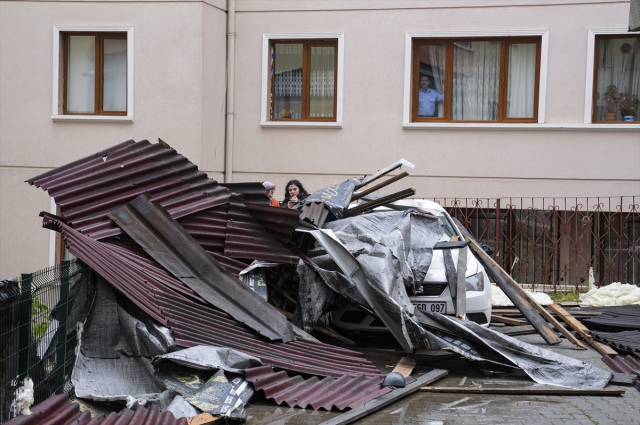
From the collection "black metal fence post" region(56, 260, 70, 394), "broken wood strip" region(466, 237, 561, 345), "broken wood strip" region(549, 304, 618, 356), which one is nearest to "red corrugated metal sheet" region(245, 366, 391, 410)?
"black metal fence post" region(56, 260, 70, 394)

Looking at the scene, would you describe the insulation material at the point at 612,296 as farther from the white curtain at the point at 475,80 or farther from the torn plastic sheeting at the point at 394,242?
the torn plastic sheeting at the point at 394,242

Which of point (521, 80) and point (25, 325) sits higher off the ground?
point (521, 80)

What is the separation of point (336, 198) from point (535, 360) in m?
3.09

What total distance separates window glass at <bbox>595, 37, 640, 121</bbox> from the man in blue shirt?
2.99 meters

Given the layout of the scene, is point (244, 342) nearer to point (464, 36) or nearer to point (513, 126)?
point (513, 126)

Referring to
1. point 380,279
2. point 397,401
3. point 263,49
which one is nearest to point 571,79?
point 263,49

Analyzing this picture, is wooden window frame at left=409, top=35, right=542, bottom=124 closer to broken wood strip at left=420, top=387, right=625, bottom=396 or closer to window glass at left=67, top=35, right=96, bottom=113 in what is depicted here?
window glass at left=67, top=35, right=96, bottom=113

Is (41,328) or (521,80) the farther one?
(521,80)

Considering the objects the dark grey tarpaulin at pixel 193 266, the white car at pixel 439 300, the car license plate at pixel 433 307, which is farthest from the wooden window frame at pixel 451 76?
the dark grey tarpaulin at pixel 193 266

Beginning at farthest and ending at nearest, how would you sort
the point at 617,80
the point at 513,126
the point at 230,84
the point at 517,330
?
the point at 230,84 → the point at 617,80 → the point at 513,126 → the point at 517,330

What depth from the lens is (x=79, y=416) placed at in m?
5.75

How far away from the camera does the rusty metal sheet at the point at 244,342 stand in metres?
7.04

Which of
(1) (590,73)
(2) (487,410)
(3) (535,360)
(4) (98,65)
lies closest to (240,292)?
(2) (487,410)

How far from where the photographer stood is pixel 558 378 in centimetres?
779
